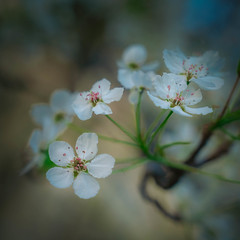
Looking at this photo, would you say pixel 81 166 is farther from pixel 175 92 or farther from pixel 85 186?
pixel 175 92

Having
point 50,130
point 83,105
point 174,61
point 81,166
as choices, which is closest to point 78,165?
point 81,166

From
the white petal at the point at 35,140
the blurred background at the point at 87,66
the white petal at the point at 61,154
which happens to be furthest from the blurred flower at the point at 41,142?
the blurred background at the point at 87,66

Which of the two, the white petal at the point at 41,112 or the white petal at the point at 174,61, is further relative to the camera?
the white petal at the point at 41,112

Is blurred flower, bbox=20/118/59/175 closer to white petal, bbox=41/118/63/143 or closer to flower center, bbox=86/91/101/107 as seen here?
white petal, bbox=41/118/63/143

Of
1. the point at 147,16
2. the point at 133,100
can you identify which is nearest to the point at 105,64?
the point at 147,16

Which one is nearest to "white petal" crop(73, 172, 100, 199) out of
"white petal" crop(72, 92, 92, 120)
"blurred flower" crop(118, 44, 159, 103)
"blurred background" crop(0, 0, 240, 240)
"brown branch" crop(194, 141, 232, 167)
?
"white petal" crop(72, 92, 92, 120)

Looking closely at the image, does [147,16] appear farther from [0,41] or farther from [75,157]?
[75,157]

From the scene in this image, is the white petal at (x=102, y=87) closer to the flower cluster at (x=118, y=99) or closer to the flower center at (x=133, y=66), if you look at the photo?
the flower cluster at (x=118, y=99)
